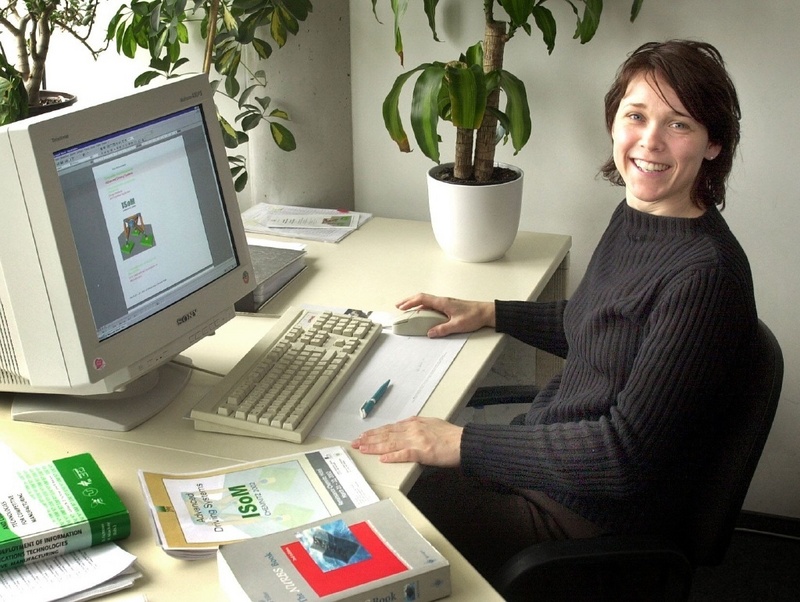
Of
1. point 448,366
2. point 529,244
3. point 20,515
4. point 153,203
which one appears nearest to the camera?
point 20,515

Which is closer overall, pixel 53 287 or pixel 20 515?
pixel 20 515

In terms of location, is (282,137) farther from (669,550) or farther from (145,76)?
(669,550)

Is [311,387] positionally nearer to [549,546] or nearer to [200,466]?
[200,466]

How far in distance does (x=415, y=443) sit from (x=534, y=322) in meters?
0.51

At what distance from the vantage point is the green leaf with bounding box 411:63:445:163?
6.51 ft

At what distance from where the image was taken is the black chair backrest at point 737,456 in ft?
4.46

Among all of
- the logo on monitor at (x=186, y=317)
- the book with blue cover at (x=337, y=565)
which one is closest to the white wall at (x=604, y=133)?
the logo on monitor at (x=186, y=317)

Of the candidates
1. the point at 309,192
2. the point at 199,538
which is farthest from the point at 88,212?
the point at 309,192

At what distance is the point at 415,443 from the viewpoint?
1409mm

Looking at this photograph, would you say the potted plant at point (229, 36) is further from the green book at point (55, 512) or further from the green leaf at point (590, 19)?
the green book at point (55, 512)

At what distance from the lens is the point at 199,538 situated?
119 cm

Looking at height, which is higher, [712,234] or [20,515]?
[712,234]

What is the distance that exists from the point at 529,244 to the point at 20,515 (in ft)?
4.48

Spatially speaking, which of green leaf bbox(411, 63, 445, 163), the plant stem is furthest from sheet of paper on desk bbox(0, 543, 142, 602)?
the plant stem
